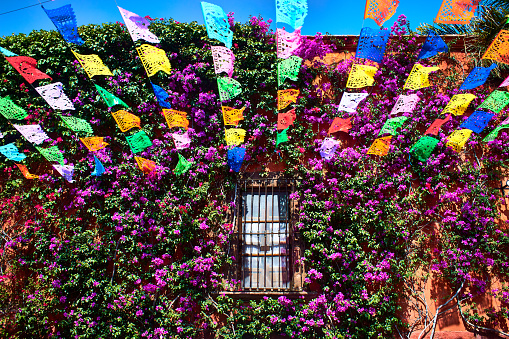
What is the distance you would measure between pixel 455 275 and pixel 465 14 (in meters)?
4.66

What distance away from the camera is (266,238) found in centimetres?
728

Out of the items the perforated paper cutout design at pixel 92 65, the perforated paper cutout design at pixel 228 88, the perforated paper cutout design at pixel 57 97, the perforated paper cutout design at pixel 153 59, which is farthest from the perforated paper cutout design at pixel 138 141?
the perforated paper cutout design at pixel 228 88

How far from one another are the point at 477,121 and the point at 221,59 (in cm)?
515

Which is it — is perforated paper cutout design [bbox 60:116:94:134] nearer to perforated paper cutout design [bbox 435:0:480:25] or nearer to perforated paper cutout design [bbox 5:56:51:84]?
perforated paper cutout design [bbox 5:56:51:84]

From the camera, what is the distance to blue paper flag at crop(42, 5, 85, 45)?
6.20m

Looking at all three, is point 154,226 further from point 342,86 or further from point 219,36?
point 342,86

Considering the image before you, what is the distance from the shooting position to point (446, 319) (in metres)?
6.67

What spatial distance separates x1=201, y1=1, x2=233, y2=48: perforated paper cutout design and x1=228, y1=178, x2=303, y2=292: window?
9.51 ft

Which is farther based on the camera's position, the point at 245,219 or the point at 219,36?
the point at 245,219

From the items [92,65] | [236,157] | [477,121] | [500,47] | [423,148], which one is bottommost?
[236,157]

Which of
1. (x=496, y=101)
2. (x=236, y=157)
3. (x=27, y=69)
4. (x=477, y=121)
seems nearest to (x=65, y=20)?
(x=27, y=69)

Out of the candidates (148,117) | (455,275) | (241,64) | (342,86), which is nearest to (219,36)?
(241,64)

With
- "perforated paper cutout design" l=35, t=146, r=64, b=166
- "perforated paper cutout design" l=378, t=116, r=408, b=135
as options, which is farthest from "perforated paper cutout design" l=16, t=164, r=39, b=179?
"perforated paper cutout design" l=378, t=116, r=408, b=135

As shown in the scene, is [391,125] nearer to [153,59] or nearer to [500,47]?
[500,47]
